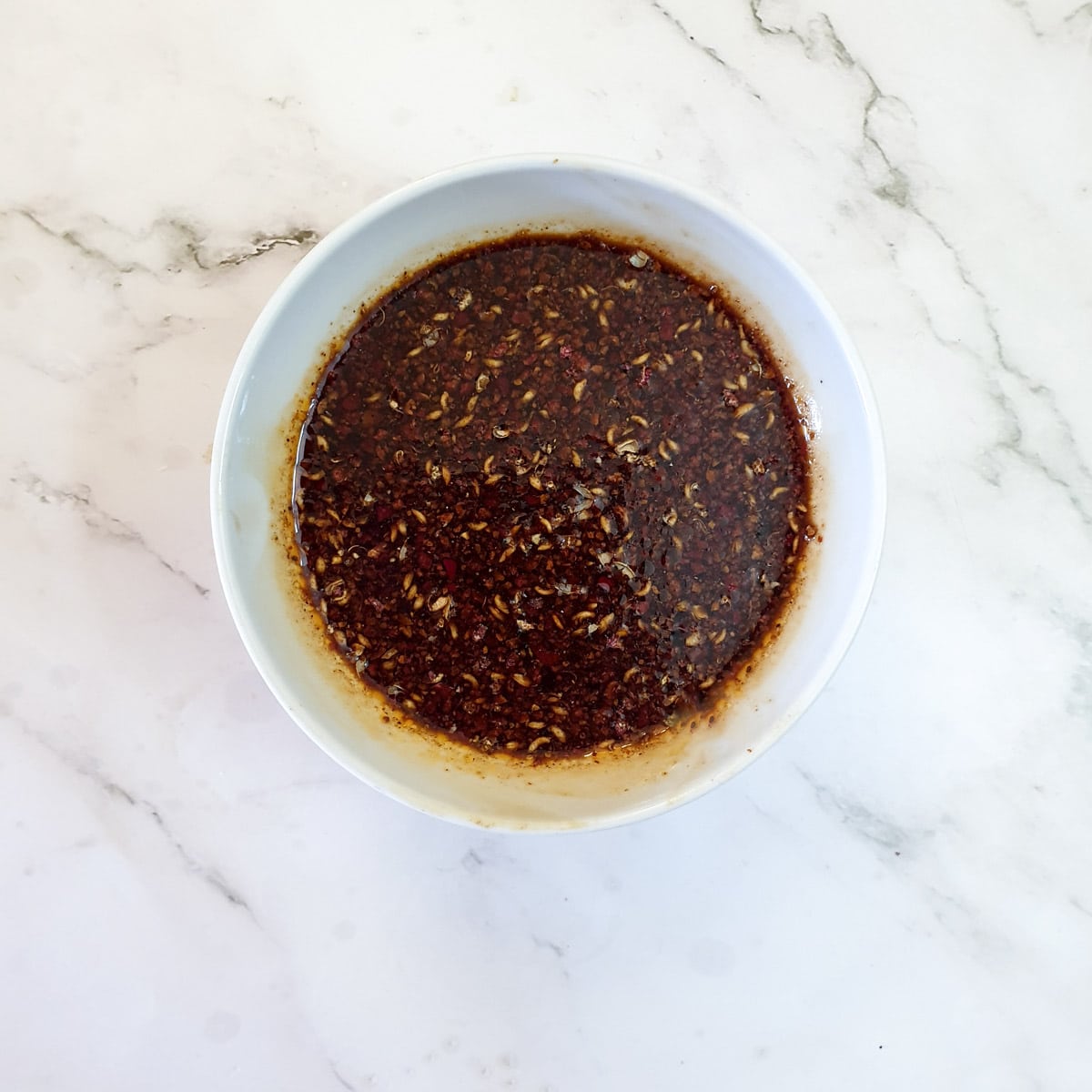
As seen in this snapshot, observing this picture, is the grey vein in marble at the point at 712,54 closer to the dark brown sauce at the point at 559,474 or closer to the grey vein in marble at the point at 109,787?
the dark brown sauce at the point at 559,474

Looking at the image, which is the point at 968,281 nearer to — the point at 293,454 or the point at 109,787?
the point at 293,454

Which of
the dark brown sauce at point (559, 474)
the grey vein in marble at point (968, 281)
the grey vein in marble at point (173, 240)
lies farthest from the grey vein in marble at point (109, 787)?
the grey vein in marble at point (968, 281)

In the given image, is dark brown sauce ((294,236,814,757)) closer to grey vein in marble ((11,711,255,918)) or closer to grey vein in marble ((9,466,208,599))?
grey vein in marble ((9,466,208,599))

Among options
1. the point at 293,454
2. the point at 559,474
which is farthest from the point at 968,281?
the point at 293,454

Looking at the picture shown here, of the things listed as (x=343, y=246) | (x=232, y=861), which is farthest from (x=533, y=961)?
(x=343, y=246)

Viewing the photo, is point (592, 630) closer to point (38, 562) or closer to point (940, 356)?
point (940, 356)

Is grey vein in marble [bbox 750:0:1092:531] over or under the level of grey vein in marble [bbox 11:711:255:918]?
over

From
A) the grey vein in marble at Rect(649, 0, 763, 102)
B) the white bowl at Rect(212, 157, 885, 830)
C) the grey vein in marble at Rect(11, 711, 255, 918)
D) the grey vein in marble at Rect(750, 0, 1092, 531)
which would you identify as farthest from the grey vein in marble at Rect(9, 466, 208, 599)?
the grey vein in marble at Rect(750, 0, 1092, 531)
